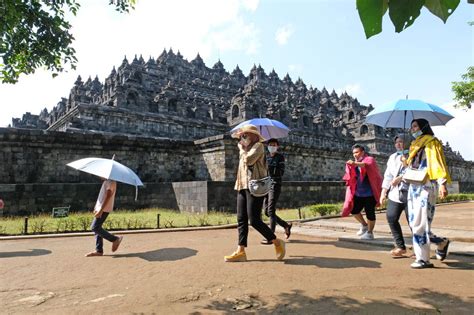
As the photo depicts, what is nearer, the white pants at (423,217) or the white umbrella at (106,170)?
the white pants at (423,217)

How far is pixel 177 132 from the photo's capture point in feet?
77.4

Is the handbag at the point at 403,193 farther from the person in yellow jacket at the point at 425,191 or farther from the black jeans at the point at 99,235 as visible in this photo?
the black jeans at the point at 99,235

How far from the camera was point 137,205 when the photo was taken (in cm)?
1105

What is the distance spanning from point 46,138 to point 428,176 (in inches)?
437

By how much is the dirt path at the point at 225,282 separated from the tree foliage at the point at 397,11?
7.26ft

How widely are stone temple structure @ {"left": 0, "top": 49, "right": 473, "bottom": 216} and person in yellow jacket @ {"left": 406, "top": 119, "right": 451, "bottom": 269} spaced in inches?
266

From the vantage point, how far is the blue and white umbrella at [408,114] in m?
5.11

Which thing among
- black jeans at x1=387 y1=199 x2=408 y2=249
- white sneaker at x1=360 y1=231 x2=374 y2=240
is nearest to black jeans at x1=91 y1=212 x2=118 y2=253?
black jeans at x1=387 y1=199 x2=408 y2=249

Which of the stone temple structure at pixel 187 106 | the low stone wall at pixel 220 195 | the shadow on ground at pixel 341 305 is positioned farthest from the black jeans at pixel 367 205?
the stone temple structure at pixel 187 106

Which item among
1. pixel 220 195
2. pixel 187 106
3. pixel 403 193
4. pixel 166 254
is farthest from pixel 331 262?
pixel 187 106

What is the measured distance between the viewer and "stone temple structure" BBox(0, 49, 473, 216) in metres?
11.0

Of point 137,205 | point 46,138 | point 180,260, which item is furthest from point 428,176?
point 46,138

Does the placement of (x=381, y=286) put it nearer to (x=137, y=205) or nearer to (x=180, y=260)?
(x=180, y=260)

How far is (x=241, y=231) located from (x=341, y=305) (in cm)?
187
